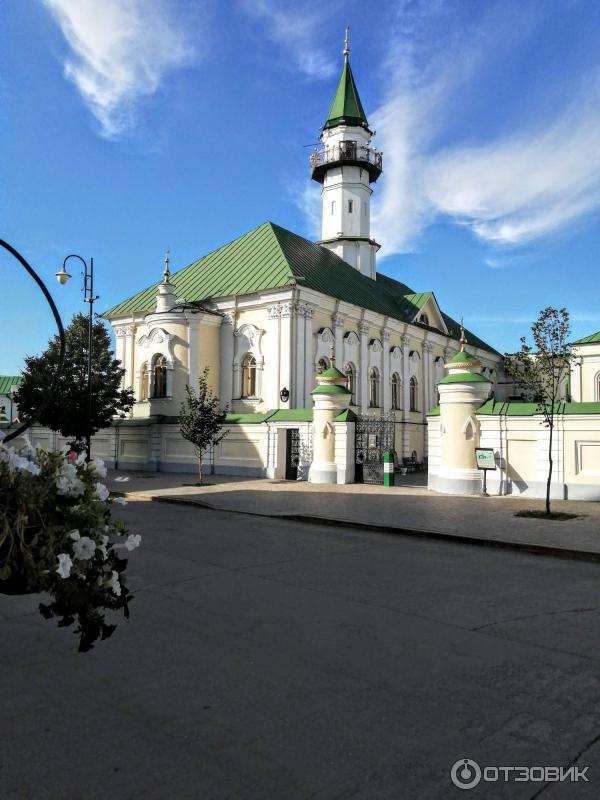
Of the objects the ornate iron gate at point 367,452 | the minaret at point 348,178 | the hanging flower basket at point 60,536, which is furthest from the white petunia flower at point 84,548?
the minaret at point 348,178

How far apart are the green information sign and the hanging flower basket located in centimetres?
1541

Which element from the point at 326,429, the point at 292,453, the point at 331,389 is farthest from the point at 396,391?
the point at 326,429

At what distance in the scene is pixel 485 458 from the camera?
17.3m

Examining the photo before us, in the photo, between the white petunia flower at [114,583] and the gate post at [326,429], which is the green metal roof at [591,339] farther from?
the white petunia flower at [114,583]

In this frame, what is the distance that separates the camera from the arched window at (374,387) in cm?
3453

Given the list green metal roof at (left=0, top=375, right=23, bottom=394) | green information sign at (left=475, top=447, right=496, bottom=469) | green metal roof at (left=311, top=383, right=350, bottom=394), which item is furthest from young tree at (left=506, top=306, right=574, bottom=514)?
green metal roof at (left=0, top=375, right=23, bottom=394)

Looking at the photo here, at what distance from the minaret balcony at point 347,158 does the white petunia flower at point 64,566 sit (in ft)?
135

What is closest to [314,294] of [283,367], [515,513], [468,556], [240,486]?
[283,367]

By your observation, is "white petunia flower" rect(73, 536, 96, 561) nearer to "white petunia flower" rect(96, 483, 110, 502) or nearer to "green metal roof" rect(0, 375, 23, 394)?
"white petunia flower" rect(96, 483, 110, 502)

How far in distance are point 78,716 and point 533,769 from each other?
2705 mm

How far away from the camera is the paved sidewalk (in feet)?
35.8

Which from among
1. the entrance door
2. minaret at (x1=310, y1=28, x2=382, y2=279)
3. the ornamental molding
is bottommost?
the entrance door

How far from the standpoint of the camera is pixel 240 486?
21.0 metres

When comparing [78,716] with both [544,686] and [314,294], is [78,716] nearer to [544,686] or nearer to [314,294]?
[544,686]
